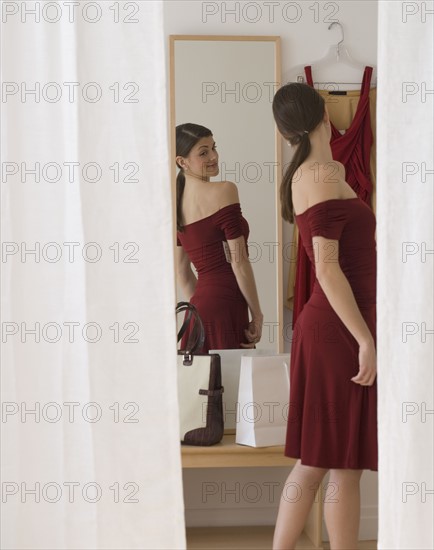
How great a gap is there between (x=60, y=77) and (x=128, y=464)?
572 millimetres

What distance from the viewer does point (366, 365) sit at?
1.86 meters

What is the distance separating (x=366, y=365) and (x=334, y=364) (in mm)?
85

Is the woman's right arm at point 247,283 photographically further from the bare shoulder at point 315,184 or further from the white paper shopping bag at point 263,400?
the bare shoulder at point 315,184

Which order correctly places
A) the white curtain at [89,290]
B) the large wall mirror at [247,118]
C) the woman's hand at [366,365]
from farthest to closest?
the large wall mirror at [247,118], the woman's hand at [366,365], the white curtain at [89,290]

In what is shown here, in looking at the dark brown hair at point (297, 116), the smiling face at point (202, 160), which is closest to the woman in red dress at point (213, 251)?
the smiling face at point (202, 160)

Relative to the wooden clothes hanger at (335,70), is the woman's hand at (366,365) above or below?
below

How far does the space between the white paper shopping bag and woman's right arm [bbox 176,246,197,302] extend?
42cm

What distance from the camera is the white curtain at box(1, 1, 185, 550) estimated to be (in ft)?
3.60

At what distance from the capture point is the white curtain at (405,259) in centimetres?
111

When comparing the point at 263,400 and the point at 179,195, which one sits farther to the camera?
the point at 179,195

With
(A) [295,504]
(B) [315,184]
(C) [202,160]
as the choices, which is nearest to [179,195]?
(C) [202,160]

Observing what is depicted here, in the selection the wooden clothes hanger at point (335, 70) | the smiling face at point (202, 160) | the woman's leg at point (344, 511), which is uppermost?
the wooden clothes hanger at point (335, 70)

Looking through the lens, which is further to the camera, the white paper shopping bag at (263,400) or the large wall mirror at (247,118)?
the large wall mirror at (247,118)

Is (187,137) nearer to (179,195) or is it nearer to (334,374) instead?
(179,195)
